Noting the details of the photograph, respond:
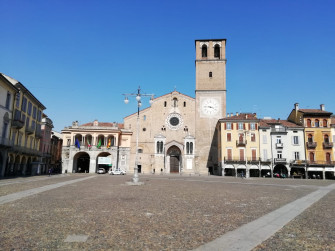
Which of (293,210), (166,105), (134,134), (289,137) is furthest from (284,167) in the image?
(293,210)

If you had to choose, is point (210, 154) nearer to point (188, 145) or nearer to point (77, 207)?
point (188, 145)

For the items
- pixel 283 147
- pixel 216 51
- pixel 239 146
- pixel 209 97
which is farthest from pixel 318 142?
pixel 216 51

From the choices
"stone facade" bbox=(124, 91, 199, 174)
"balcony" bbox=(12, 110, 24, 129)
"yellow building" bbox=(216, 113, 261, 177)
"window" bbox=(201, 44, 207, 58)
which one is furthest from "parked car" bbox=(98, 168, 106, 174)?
"window" bbox=(201, 44, 207, 58)

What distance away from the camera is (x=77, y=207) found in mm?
9359

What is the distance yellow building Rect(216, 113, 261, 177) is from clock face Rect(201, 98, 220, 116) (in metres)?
4.64

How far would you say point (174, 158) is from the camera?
51500 mm

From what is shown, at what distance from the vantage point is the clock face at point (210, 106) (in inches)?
2018

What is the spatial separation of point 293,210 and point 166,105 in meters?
44.2

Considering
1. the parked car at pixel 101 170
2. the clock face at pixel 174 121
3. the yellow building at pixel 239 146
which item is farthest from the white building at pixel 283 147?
the parked car at pixel 101 170

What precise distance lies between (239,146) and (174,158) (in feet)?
44.6

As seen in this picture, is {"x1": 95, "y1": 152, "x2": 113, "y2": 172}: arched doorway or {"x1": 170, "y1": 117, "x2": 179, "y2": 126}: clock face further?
{"x1": 170, "y1": 117, "x2": 179, "y2": 126}: clock face

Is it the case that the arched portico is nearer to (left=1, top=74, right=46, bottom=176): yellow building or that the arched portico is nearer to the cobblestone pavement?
the cobblestone pavement

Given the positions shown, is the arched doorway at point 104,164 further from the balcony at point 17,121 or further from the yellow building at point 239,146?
the yellow building at point 239,146

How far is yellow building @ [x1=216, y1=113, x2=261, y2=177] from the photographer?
45.0m
